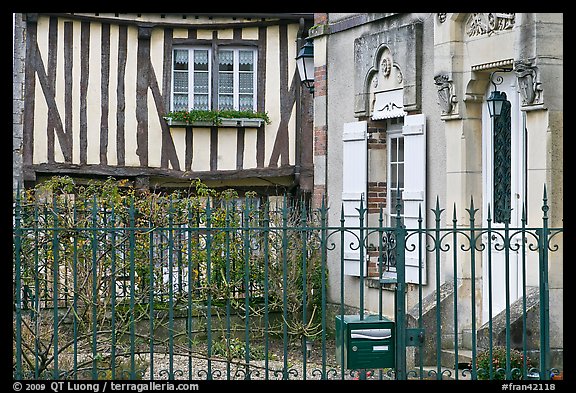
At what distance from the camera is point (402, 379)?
692cm

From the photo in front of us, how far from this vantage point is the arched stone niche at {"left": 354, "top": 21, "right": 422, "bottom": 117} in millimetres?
10617

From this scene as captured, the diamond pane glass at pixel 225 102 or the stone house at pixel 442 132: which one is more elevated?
the diamond pane glass at pixel 225 102

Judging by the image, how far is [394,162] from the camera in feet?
37.7

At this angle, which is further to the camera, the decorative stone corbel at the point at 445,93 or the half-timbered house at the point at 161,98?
the half-timbered house at the point at 161,98

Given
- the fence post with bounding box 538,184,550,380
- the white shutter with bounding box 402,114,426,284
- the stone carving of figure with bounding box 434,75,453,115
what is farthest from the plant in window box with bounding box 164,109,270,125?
the fence post with bounding box 538,184,550,380

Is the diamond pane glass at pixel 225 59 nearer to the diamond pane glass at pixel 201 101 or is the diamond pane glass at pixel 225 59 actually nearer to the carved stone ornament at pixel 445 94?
the diamond pane glass at pixel 201 101

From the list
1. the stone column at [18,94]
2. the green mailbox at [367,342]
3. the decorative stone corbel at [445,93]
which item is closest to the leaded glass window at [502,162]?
the decorative stone corbel at [445,93]

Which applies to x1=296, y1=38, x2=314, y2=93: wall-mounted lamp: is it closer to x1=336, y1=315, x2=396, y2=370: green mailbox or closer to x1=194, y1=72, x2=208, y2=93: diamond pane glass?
x1=194, y1=72, x2=208, y2=93: diamond pane glass

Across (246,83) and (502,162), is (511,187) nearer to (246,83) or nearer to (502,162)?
(502,162)

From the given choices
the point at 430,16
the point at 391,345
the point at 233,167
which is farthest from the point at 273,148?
the point at 391,345

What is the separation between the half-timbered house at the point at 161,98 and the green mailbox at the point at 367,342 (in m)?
8.16

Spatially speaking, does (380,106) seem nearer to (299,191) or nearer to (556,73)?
(556,73)

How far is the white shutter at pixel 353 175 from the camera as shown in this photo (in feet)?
37.9

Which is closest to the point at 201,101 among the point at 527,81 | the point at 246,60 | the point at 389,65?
the point at 246,60
